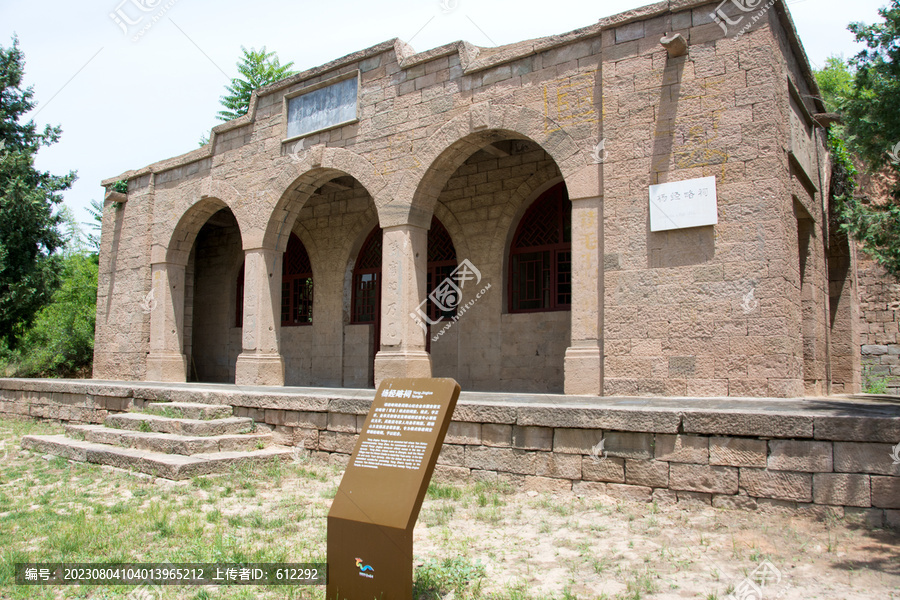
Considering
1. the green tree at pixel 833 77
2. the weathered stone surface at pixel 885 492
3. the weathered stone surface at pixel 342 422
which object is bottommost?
the weathered stone surface at pixel 885 492

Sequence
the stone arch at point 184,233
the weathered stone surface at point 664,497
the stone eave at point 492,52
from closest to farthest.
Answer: the weathered stone surface at point 664,497, the stone eave at point 492,52, the stone arch at point 184,233

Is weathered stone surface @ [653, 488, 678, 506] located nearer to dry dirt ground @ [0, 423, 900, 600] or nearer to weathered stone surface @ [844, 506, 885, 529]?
dry dirt ground @ [0, 423, 900, 600]

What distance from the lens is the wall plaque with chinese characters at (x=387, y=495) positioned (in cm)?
323

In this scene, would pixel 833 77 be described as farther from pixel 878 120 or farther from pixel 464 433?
pixel 464 433

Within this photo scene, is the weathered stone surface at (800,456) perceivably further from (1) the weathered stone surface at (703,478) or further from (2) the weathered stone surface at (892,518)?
(2) the weathered stone surface at (892,518)

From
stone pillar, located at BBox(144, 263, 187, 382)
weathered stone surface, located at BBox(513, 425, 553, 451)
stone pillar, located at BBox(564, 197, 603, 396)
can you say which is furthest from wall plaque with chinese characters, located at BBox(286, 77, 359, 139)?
weathered stone surface, located at BBox(513, 425, 553, 451)

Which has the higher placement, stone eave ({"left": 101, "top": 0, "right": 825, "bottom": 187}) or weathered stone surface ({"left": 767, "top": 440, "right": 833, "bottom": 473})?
stone eave ({"left": 101, "top": 0, "right": 825, "bottom": 187})

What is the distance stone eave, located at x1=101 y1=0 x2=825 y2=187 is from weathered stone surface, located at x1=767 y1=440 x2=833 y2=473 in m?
5.00

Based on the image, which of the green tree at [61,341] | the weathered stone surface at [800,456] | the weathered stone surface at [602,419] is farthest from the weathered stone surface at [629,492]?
the green tree at [61,341]

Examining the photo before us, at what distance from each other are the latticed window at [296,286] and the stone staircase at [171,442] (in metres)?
5.12

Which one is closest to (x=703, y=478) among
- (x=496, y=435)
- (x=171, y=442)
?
(x=496, y=435)

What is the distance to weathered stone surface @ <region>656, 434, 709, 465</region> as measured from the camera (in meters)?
5.14

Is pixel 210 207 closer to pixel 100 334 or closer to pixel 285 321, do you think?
pixel 285 321

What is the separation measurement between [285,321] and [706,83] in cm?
941
